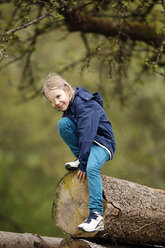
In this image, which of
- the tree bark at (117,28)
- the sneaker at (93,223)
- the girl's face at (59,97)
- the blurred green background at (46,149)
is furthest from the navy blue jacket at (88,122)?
the blurred green background at (46,149)

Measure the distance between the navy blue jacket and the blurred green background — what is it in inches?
390

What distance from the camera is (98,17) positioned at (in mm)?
6613

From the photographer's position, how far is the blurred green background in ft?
46.3

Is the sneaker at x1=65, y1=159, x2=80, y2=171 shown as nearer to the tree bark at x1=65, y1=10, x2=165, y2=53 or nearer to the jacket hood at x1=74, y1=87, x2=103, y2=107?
the jacket hood at x1=74, y1=87, x2=103, y2=107

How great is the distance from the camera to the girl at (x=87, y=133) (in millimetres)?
3713

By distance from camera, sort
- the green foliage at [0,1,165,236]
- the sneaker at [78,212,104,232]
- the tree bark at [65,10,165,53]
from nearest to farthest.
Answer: the sneaker at [78,212,104,232] < the tree bark at [65,10,165,53] < the green foliage at [0,1,165,236]

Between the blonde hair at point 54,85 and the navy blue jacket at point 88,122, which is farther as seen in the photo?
the blonde hair at point 54,85

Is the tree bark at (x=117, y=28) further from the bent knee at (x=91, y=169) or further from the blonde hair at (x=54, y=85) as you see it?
the bent knee at (x=91, y=169)

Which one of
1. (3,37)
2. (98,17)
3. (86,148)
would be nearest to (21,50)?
(98,17)

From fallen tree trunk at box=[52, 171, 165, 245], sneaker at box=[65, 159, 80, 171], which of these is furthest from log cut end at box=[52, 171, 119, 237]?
sneaker at box=[65, 159, 80, 171]

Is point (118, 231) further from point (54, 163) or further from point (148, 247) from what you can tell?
point (54, 163)

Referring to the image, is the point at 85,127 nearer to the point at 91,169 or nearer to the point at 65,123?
the point at 65,123

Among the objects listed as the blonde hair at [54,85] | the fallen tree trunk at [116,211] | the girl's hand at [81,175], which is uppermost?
the blonde hair at [54,85]

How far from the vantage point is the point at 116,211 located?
155 inches
